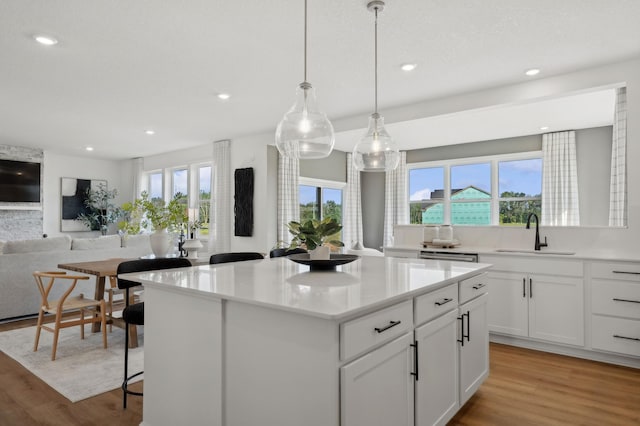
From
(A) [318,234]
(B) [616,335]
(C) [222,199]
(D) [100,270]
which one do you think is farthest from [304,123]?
(C) [222,199]

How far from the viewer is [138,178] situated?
8.59 metres

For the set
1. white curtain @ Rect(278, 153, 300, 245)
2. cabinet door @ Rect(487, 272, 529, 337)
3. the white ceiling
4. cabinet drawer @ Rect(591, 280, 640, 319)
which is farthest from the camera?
white curtain @ Rect(278, 153, 300, 245)

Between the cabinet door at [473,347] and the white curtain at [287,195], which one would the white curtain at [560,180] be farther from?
the cabinet door at [473,347]

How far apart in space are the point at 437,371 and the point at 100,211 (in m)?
8.63

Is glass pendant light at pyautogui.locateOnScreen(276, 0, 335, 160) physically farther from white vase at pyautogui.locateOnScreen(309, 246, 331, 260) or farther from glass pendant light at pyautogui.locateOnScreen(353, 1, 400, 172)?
white vase at pyautogui.locateOnScreen(309, 246, 331, 260)

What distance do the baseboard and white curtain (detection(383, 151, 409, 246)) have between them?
13.6 ft

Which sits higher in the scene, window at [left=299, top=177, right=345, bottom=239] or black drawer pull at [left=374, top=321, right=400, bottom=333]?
window at [left=299, top=177, right=345, bottom=239]

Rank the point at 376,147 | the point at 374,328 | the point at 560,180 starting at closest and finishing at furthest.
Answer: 1. the point at 374,328
2. the point at 376,147
3. the point at 560,180

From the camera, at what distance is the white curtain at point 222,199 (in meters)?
6.59

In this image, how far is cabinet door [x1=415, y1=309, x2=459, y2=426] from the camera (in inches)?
71.8

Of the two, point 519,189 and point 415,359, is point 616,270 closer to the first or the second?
point 415,359

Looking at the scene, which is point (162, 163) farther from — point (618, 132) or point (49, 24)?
point (618, 132)

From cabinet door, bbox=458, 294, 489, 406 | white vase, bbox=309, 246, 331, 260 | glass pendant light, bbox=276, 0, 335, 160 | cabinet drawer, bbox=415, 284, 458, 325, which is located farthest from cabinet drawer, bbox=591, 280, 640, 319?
glass pendant light, bbox=276, 0, 335, 160

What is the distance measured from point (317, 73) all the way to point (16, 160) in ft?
22.1
